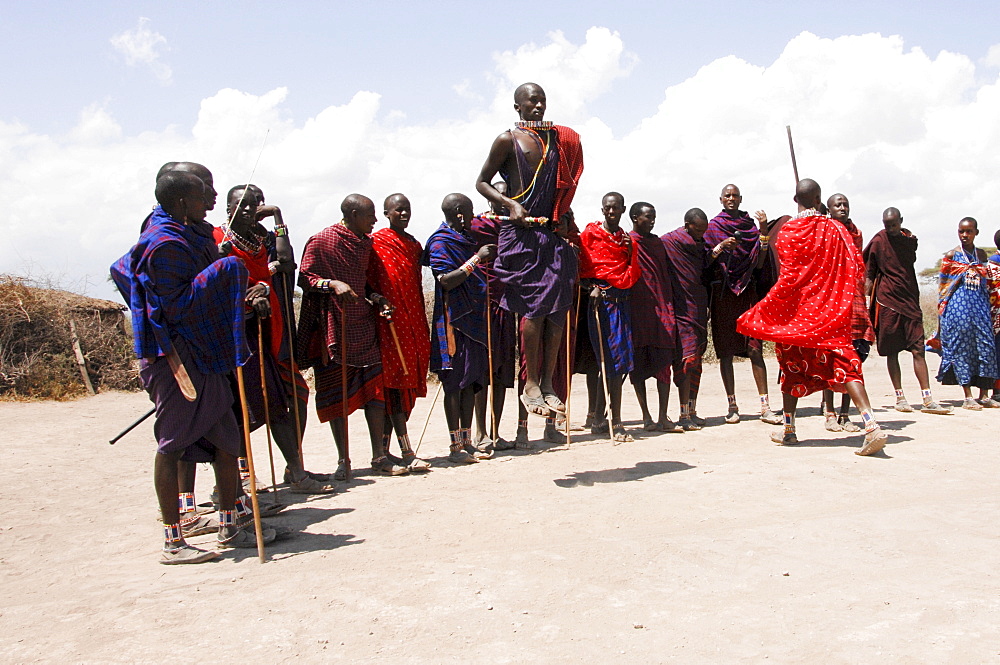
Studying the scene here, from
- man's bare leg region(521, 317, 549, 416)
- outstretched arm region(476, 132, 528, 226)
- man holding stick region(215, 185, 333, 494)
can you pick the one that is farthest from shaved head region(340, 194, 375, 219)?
man's bare leg region(521, 317, 549, 416)

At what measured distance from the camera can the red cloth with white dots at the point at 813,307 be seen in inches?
268

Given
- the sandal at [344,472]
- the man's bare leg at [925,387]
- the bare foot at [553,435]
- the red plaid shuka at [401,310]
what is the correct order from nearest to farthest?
1. the sandal at [344,472]
2. the red plaid shuka at [401,310]
3. the bare foot at [553,435]
4. the man's bare leg at [925,387]

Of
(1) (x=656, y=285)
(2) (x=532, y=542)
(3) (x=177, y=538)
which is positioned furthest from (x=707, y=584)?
(1) (x=656, y=285)

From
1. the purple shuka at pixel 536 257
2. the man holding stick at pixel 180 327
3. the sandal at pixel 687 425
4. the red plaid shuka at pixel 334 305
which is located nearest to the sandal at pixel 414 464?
the red plaid shuka at pixel 334 305

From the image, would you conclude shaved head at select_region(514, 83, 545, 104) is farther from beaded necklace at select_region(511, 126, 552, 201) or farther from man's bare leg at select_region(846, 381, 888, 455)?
man's bare leg at select_region(846, 381, 888, 455)

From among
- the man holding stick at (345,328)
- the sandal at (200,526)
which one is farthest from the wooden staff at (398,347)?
the sandal at (200,526)

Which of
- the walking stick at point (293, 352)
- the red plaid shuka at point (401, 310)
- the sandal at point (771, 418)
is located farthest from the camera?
the sandal at point (771, 418)

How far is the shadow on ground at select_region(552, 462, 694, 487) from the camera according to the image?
5.91 meters

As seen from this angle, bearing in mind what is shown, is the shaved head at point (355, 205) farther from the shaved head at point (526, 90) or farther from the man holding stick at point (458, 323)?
the shaved head at point (526, 90)

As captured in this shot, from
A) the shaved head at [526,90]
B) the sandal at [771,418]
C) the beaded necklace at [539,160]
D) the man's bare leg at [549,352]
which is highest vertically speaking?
the shaved head at [526,90]

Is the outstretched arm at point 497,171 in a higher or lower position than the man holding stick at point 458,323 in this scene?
higher

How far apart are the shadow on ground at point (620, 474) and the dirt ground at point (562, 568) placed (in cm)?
4

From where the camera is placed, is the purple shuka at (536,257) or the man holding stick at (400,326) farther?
the man holding stick at (400,326)

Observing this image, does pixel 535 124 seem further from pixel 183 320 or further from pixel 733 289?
pixel 733 289
